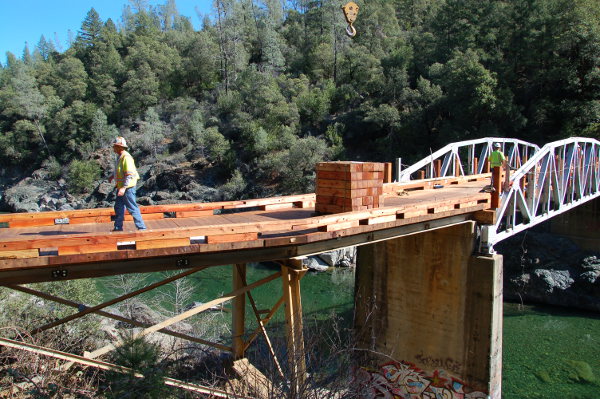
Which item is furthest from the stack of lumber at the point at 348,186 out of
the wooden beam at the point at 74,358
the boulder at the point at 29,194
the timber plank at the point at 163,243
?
the boulder at the point at 29,194

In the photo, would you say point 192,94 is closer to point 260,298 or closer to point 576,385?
point 260,298

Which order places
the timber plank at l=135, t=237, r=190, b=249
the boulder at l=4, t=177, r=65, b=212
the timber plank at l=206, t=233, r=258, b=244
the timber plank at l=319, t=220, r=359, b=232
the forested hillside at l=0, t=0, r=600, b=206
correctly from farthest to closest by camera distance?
the boulder at l=4, t=177, r=65, b=212 < the forested hillside at l=0, t=0, r=600, b=206 < the timber plank at l=319, t=220, r=359, b=232 < the timber plank at l=206, t=233, r=258, b=244 < the timber plank at l=135, t=237, r=190, b=249

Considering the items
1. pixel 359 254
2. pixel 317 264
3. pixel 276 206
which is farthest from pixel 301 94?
pixel 276 206

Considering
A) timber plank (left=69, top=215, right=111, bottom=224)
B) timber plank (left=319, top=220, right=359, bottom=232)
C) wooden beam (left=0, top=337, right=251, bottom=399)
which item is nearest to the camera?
wooden beam (left=0, top=337, right=251, bottom=399)

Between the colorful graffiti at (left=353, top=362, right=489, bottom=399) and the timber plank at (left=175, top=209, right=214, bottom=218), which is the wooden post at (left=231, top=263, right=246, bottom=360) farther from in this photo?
the colorful graffiti at (left=353, top=362, right=489, bottom=399)

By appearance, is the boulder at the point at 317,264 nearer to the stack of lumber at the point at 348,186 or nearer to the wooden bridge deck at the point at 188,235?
the wooden bridge deck at the point at 188,235

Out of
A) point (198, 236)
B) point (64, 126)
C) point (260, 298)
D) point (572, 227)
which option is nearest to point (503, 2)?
point (572, 227)

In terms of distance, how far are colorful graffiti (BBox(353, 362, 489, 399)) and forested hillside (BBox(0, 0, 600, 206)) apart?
84.7ft

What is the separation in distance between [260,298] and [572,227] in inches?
689

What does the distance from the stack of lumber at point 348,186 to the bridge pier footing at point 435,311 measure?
3214 millimetres

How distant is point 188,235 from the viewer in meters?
5.95

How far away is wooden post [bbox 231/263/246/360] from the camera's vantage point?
9.80 m

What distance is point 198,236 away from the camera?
602cm

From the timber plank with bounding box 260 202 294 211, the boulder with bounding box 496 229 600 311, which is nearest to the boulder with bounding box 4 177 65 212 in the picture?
the boulder with bounding box 496 229 600 311
